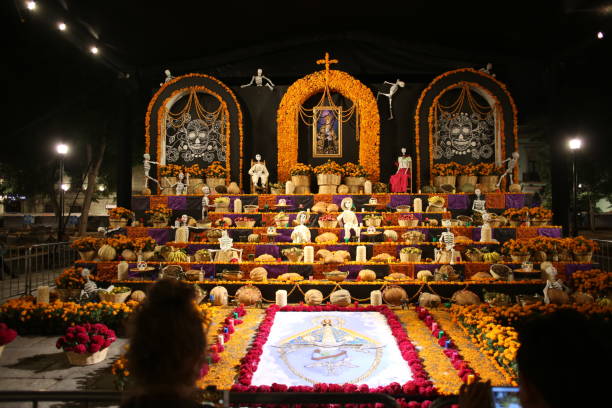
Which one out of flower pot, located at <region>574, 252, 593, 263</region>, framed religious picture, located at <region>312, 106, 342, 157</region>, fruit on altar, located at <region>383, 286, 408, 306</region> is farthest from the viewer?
framed religious picture, located at <region>312, 106, 342, 157</region>

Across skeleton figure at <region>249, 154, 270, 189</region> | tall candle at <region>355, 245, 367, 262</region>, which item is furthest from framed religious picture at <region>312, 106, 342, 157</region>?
tall candle at <region>355, 245, 367, 262</region>

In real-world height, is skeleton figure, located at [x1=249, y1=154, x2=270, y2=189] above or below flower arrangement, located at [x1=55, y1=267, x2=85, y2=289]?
above

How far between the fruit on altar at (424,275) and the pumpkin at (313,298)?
190 centimetres

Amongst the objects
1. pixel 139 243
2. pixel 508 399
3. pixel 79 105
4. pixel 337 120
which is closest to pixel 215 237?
pixel 139 243

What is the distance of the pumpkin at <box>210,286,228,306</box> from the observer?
24.5ft

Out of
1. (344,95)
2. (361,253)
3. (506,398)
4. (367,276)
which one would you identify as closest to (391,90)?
(344,95)

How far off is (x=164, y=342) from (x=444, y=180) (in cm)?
1199

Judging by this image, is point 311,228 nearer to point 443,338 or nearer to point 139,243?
point 139,243

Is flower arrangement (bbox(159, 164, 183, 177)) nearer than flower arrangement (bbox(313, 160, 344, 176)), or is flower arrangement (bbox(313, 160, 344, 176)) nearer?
flower arrangement (bbox(313, 160, 344, 176))

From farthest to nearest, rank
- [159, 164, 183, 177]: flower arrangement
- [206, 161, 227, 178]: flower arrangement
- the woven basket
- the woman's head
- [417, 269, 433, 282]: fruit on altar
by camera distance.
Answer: [159, 164, 183, 177]: flower arrangement, [206, 161, 227, 178]: flower arrangement, [417, 269, 433, 282]: fruit on altar, the woven basket, the woman's head

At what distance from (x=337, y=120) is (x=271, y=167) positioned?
102 inches

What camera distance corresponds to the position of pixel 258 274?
311 inches

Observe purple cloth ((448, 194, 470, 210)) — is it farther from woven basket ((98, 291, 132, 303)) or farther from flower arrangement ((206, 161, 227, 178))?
woven basket ((98, 291, 132, 303))

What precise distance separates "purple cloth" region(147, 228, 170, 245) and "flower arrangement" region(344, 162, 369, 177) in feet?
17.3
